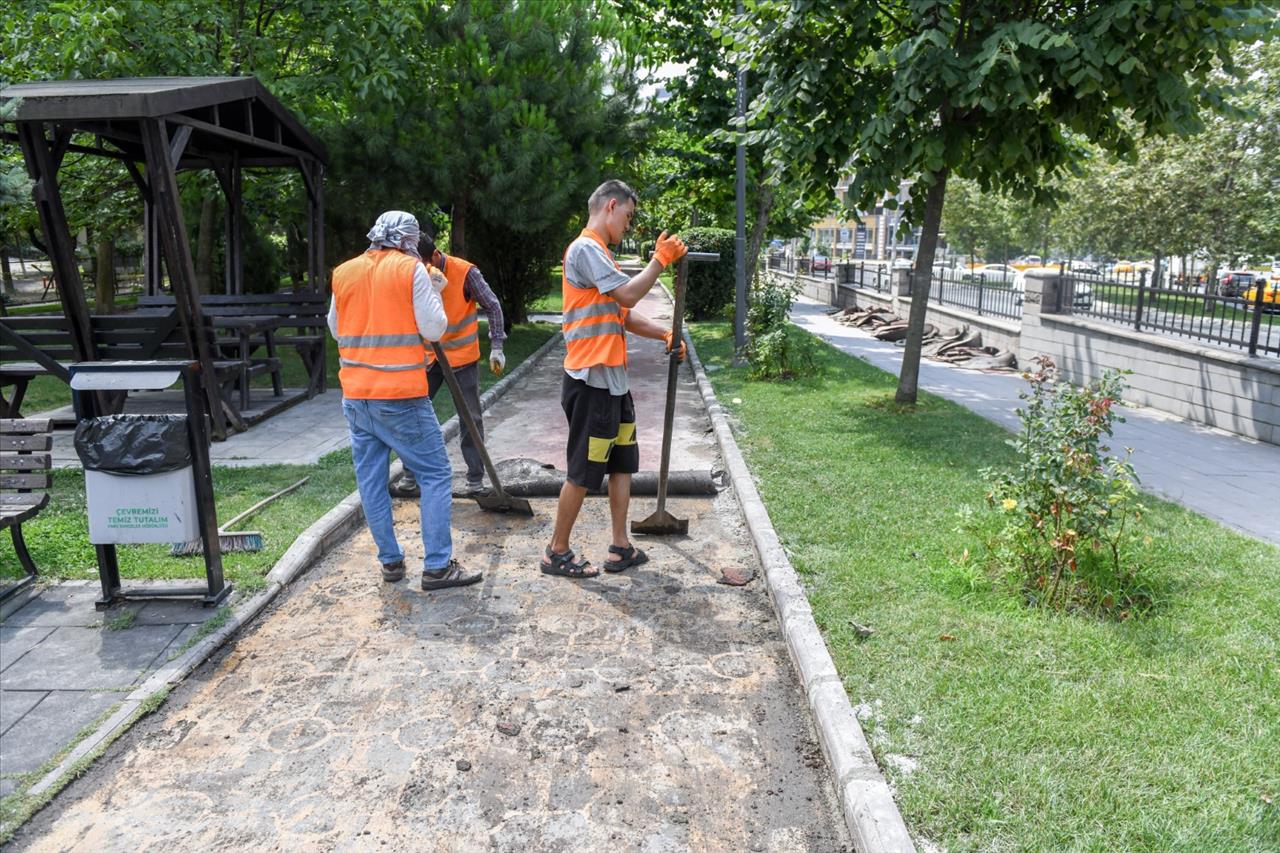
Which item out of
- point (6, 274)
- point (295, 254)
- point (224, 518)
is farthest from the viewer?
point (6, 274)

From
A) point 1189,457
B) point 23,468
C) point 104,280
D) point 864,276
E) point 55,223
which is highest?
point 55,223

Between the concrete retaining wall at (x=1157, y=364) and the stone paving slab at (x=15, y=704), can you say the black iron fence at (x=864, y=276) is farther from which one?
the stone paving slab at (x=15, y=704)

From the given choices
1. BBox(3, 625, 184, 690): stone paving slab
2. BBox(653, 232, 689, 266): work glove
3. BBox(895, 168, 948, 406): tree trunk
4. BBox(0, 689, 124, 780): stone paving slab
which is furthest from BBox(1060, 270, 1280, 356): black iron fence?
BBox(0, 689, 124, 780): stone paving slab

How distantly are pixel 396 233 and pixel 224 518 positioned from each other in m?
2.46

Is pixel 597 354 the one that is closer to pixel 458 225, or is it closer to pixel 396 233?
pixel 396 233

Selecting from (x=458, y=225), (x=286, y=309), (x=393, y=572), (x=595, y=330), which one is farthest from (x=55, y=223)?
(x=458, y=225)

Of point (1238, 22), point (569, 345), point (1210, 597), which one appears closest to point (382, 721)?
point (569, 345)

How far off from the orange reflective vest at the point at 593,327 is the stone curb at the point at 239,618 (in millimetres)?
1954

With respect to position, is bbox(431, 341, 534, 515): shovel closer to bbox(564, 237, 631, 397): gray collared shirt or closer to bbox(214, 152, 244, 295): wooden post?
bbox(564, 237, 631, 397): gray collared shirt

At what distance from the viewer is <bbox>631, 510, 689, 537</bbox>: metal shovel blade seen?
231 inches

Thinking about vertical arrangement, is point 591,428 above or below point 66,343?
below

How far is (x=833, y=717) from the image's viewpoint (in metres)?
3.39

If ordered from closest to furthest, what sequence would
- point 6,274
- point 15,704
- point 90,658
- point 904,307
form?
point 15,704 → point 90,658 → point 904,307 → point 6,274

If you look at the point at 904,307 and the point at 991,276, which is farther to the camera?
the point at 991,276
